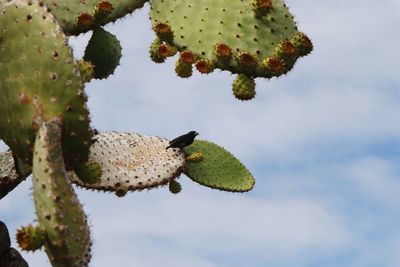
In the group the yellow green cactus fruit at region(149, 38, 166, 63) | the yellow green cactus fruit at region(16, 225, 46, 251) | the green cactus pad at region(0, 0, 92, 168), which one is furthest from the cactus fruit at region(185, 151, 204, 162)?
the yellow green cactus fruit at region(16, 225, 46, 251)

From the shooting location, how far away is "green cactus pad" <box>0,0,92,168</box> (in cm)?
422

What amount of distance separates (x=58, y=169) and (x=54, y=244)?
0.32m

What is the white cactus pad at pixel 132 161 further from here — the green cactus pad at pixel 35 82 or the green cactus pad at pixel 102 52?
the green cactus pad at pixel 35 82

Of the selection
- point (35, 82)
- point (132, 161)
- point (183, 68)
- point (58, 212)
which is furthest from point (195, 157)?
point (58, 212)

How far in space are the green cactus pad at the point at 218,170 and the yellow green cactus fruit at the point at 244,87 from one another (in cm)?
124

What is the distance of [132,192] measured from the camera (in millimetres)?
5336

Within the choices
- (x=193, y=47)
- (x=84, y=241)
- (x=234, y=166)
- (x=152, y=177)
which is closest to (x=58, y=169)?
(x=84, y=241)

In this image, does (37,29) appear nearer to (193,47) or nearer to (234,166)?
(193,47)

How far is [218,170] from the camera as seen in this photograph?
20.0 ft

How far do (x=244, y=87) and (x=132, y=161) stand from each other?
4.05ft

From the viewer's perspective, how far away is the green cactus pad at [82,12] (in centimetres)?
495

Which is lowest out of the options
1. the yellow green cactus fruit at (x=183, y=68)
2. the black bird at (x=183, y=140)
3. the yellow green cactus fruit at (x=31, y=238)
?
the yellow green cactus fruit at (x=31, y=238)

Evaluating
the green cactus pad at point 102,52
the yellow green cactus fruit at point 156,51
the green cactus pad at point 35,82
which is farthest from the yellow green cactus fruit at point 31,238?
the green cactus pad at point 102,52

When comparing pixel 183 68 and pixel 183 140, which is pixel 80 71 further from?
pixel 183 140
